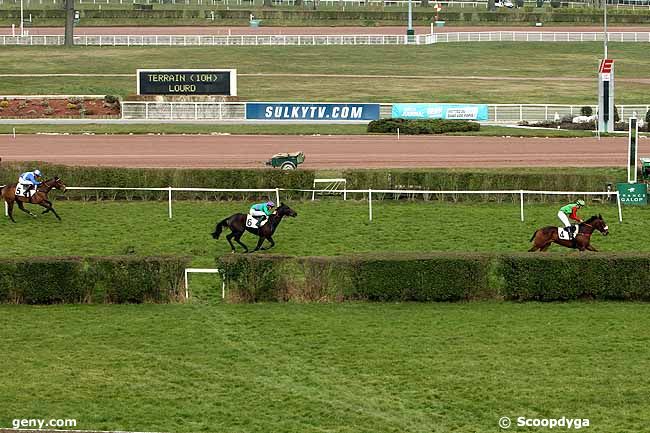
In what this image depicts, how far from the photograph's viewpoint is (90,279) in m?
20.7

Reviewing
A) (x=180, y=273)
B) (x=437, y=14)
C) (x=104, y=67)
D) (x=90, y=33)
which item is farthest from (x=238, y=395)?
(x=437, y=14)

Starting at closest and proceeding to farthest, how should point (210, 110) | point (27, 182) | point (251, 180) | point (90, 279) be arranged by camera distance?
1. point (90, 279)
2. point (27, 182)
3. point (251, 180)
4. point (210, 110)

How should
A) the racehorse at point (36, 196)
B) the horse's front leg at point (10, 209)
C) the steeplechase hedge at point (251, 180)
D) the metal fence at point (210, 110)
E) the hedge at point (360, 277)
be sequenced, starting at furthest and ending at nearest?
the metal fence at point (210, 110), the steeplechase hedge at point (251, 180), the horse's front leg at point (10, 209), the racehorse at point (36, 196), the hedge at point (360, 277)

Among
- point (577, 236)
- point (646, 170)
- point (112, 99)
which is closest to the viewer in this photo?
point (577, 236)

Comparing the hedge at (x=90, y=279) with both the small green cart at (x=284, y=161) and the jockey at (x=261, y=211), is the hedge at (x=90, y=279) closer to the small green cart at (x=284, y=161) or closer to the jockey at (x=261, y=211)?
the jockey at (x=261, y=211)

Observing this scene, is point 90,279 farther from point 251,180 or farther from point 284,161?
point 284,161

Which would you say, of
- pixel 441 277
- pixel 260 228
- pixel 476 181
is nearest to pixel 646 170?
pixel 476 181

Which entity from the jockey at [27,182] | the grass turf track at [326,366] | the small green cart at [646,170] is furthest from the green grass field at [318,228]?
the grass turf track at [326,366]

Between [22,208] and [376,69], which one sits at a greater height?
[376,69]

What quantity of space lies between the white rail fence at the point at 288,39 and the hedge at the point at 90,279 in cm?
5554

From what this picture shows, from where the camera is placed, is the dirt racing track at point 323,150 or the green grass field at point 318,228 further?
the dirt racing track at point 323,150

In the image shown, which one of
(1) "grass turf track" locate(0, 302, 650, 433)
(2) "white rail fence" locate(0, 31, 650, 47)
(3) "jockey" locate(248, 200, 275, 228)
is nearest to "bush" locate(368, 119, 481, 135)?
(3) "jockey" locate(248, 200, 275, 228)

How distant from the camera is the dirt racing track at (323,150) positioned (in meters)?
35.4

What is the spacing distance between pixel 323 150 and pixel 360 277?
1817 cm
